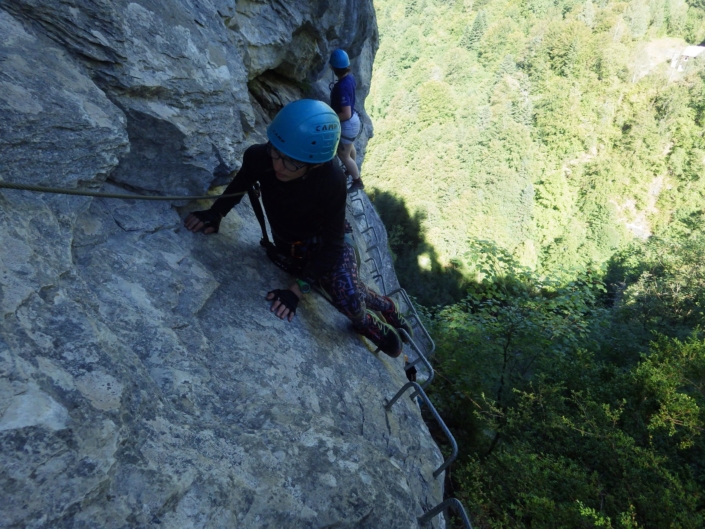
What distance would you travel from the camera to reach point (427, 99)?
69.6 meters

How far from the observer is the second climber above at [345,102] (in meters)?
5.88

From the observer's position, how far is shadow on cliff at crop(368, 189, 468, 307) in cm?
3088

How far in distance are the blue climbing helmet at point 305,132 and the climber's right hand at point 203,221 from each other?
1.15 metres

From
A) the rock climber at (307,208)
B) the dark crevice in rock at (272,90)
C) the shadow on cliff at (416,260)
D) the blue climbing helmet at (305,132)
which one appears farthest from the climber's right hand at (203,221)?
the shadow on cliff at (416,260)

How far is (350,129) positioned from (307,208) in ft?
11.5

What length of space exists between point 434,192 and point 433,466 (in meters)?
51.7

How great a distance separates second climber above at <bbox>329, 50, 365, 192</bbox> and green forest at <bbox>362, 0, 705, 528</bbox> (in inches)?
144

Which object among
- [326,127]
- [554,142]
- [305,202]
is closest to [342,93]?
[305,202]

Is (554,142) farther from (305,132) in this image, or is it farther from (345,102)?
(305,132)

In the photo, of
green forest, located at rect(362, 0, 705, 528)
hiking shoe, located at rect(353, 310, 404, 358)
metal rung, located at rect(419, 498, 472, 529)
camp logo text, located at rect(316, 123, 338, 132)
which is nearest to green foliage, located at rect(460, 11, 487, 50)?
green forest, located at rect(362, 0, 705, 528)

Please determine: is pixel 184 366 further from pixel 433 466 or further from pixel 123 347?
pixel 433 466

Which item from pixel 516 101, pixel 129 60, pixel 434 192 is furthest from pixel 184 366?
pixel 516 101

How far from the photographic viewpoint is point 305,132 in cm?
274

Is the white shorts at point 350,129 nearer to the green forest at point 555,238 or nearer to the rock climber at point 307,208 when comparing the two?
the rock climber at point 307,208
